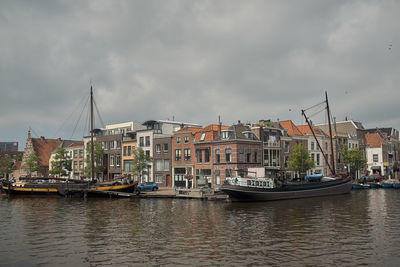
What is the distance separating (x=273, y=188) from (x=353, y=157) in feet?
127

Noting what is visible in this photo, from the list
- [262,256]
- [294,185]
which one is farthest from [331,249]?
[294,185]

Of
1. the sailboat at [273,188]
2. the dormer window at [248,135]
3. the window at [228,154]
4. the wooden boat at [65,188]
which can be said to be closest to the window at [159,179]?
the wooden boat at [65,188]

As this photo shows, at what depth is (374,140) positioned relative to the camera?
315 ft

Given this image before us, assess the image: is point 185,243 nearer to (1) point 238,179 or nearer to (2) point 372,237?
(2) point 372,237

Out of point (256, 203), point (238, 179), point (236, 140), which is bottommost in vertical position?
point (256, 203)

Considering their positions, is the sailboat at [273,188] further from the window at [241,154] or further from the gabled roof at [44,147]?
the gabled roof at [44,147]

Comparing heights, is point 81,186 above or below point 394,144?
below

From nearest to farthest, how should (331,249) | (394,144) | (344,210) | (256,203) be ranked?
(331,249)
(344,210)
(256,203)
(394,144)

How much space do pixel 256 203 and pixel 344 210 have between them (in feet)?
35.1

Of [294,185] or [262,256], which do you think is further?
[294,185]

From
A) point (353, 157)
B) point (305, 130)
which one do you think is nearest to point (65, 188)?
point (305, 130)

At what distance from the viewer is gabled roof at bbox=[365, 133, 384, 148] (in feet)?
310

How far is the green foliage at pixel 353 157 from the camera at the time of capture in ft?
249

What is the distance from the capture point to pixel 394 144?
346 feet
